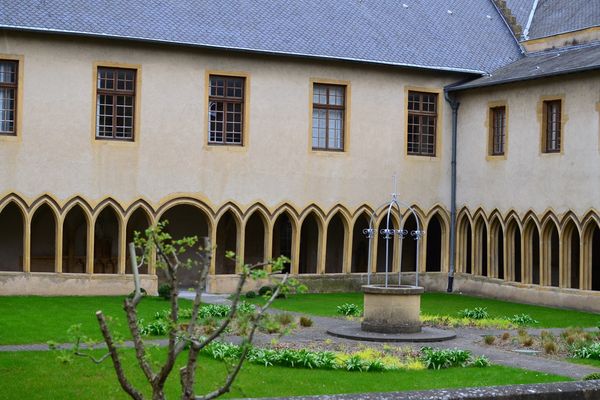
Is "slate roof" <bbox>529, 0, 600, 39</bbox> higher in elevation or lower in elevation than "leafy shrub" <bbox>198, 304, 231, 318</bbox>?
higher

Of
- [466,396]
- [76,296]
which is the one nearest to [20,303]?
[76,296]

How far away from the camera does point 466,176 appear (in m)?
32.4

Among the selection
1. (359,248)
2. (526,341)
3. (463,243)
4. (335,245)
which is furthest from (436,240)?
(526,341)

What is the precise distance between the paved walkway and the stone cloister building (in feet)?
22.8

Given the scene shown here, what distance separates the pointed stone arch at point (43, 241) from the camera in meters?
30.3

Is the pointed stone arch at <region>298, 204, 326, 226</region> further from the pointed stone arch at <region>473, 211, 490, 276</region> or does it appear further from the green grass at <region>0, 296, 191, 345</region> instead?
the green grass at <region>0, 296, 191, 345</region>

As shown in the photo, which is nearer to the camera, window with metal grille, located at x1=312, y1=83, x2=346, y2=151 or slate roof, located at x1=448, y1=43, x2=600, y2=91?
slate roof, located at x1=448, y1=43, x2=600, y2=91

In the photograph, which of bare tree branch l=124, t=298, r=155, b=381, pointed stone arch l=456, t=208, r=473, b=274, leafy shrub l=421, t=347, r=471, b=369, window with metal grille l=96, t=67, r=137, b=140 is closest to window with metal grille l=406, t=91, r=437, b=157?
pointed stone arch l=456, t=208, r=473, b=274

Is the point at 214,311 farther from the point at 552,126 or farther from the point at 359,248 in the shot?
the point at 359,248

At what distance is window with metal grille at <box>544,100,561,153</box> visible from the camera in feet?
95.1

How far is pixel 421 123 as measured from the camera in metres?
32.7

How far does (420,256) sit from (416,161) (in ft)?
9.15

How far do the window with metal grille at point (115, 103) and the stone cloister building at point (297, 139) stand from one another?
5 cm

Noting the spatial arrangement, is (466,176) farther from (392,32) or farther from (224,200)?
(224,200)
